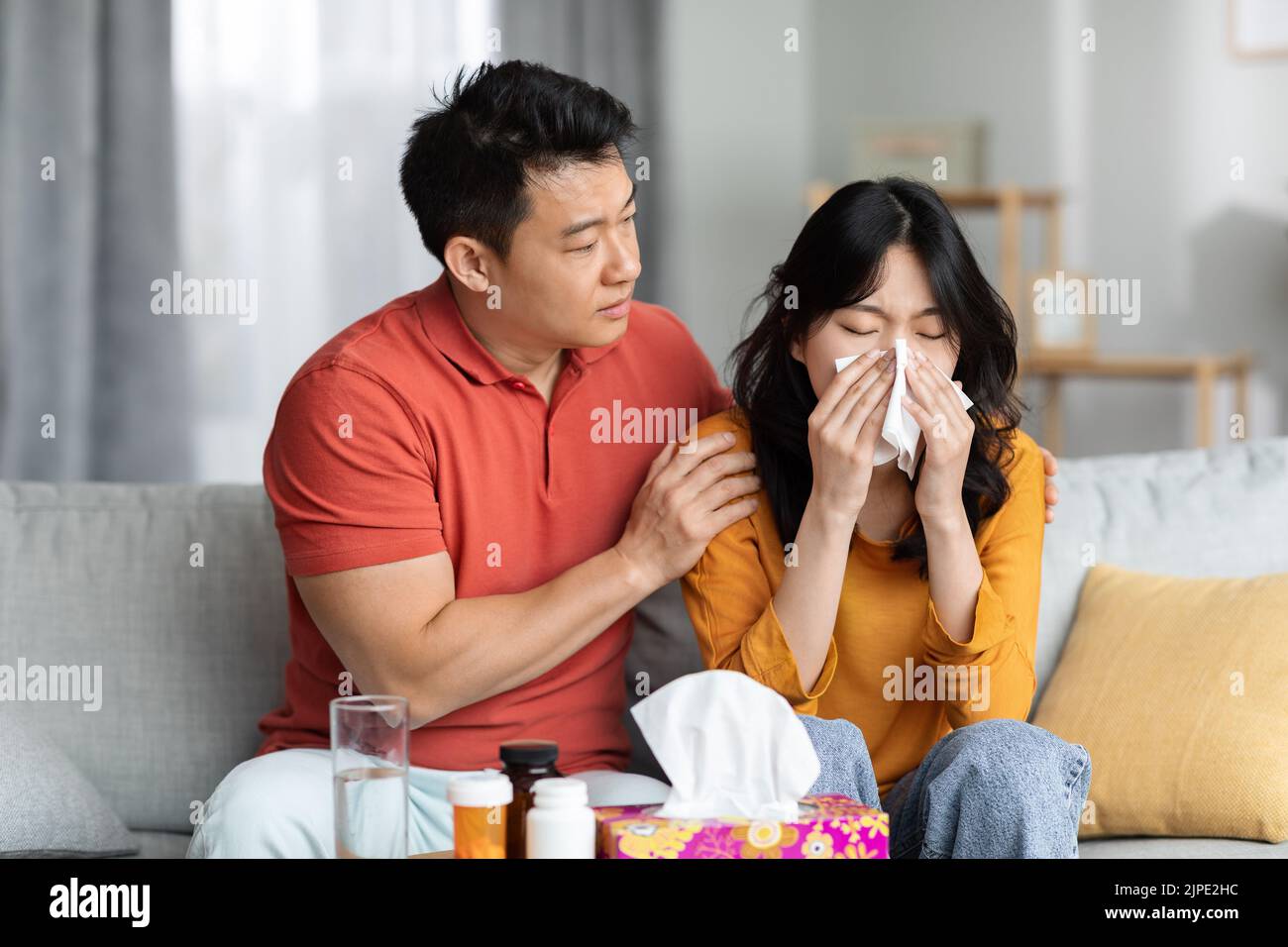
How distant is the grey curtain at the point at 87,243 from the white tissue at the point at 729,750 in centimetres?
230

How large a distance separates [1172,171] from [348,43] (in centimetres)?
251

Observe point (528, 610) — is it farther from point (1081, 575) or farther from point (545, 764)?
point (1081, 575)

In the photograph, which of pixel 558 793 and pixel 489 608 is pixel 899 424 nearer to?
pixel 489 608

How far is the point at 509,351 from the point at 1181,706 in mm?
945

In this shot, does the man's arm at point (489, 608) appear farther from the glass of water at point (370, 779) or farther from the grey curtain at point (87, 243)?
the grey curtain at point (87, 243)

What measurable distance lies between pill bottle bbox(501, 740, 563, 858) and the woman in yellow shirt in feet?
1.24

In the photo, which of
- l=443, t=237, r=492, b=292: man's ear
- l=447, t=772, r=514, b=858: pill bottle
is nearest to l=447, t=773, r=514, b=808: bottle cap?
l=447, t=772, r=514, b=858: pill bottle

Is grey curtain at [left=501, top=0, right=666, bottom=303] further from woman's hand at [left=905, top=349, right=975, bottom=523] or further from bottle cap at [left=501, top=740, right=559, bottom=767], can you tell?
bottle cap at [left=501, top=740, right=559, bottom=767]

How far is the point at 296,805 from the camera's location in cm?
152

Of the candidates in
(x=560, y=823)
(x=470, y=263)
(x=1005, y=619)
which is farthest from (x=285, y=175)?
(x=560, y=823)

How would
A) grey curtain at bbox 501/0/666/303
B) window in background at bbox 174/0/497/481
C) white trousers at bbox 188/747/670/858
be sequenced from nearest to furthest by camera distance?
white trousers at bbox 188/747/670/858 → window in background at bbox 174/0/497/481 → grey curtain at bbox 501/0/666/303

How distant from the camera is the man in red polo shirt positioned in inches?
60.8
